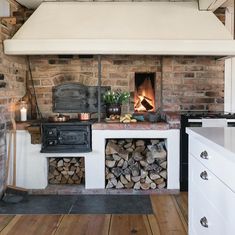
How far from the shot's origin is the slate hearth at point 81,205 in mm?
3314

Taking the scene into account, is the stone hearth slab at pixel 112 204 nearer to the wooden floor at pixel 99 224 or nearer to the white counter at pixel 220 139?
the wooden floor at pixel 99 224

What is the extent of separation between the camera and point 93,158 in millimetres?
3887

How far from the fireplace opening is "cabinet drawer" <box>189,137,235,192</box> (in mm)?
2542

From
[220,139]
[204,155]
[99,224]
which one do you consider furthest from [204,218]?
[99,224]

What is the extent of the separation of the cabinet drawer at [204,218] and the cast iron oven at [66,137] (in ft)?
6.27

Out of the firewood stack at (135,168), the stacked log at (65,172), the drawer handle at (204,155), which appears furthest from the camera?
the stacked log at (65,172)

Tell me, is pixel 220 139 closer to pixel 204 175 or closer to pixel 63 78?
pixel 204 175

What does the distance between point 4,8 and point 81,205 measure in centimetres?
247

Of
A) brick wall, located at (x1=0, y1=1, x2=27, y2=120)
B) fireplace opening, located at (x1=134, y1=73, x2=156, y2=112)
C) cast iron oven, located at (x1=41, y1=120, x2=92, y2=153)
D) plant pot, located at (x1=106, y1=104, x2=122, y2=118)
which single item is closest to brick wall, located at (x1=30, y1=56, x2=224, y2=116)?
fireplace opening, located at (x1=134, y1=73, x2=156, y2=112)

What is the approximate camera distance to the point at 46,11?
13.2 ft

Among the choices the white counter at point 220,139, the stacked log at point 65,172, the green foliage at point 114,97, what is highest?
the green foliage at point 114,97

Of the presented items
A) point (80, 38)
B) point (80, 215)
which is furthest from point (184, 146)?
point (80, 38)

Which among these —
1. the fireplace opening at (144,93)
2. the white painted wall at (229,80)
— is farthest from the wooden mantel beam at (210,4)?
the fireplace opening at (144,93)

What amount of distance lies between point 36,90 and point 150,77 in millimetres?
1613
